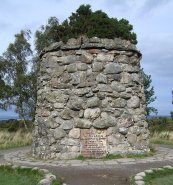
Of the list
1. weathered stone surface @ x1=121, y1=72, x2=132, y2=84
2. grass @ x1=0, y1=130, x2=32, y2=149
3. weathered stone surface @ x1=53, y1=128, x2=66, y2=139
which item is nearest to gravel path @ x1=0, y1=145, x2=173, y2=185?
weathered stone surface @ x1=53, y1=128, x2=66, y2=139

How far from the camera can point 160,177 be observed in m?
7.59

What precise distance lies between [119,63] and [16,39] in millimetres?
15464

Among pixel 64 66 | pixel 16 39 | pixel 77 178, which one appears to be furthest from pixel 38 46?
pixel 77 178

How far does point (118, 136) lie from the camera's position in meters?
10.3

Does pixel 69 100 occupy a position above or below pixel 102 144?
above

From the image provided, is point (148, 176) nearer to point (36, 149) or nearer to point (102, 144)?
point (102, 144)

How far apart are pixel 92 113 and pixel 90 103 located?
0.84 feet

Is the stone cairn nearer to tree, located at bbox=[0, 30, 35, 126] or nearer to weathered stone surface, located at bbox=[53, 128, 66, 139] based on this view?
weathered stone surface, located at bbox=[53, 128, 66, 139]

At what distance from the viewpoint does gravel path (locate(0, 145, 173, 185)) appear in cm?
736

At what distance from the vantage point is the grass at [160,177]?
7076mm

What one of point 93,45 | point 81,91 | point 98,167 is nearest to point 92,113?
point 81,91

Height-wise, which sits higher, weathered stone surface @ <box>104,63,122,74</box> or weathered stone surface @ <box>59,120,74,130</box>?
weathered stone surface @ <box>104,63,122,74</box>

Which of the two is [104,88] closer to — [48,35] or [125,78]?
[125,78]

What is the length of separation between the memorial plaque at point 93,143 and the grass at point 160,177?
2.45m
